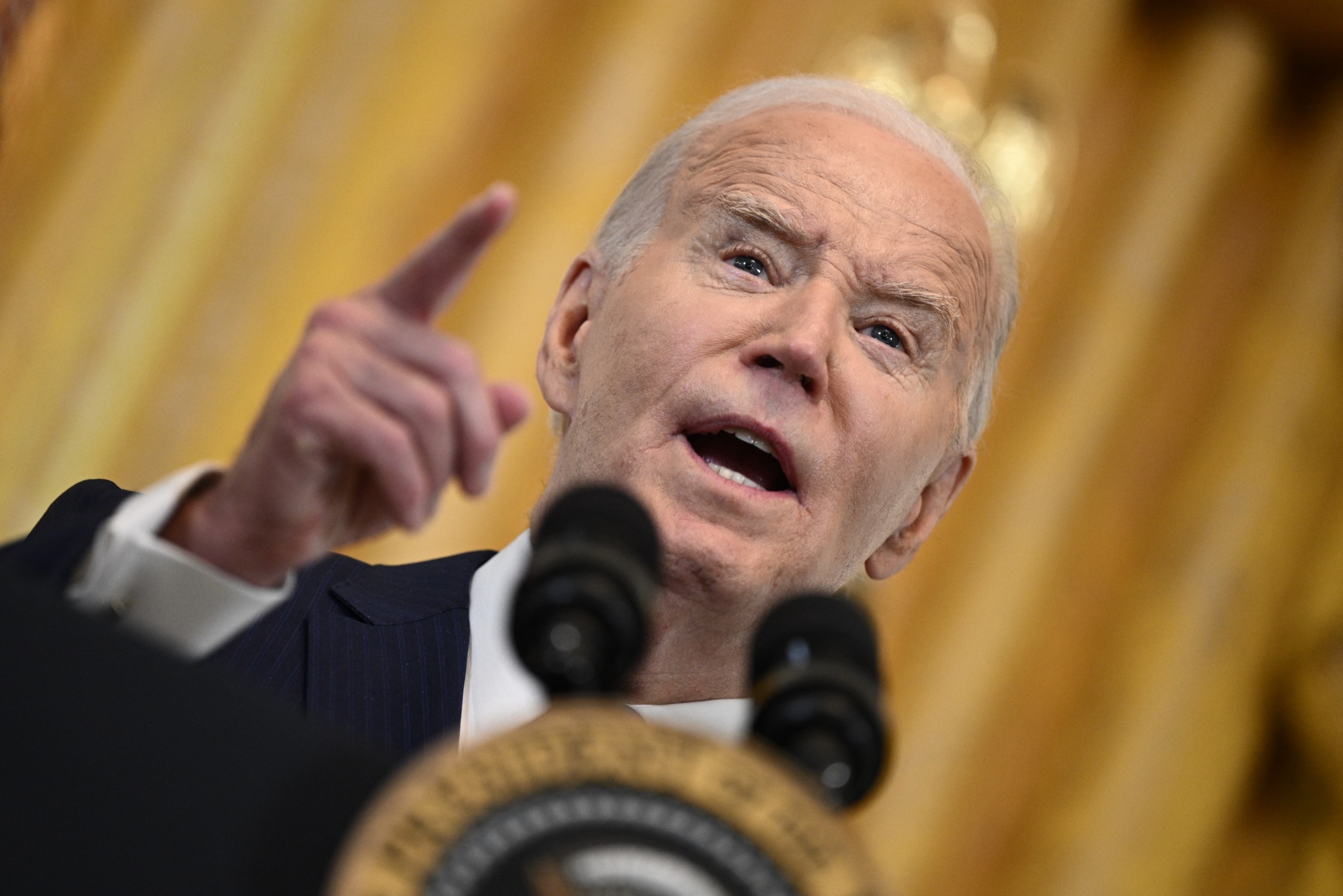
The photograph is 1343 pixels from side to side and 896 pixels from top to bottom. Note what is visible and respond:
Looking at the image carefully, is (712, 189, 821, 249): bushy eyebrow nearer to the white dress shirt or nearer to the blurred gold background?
the white dress shirt

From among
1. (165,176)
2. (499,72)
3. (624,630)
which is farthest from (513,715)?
(499,72)

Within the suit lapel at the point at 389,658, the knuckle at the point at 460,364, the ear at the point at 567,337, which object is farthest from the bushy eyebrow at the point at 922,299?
the knuckle at the point at 460,364

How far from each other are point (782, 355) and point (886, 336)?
9.4 inches

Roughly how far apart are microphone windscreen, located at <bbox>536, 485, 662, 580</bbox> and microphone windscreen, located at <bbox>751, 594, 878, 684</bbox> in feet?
0.24

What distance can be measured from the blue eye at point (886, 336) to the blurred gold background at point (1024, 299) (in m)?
1.53

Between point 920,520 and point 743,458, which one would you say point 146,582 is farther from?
point 920,520

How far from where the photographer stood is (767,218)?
1.40 metres

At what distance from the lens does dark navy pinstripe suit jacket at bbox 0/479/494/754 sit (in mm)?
1136

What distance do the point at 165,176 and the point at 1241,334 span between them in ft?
10.5

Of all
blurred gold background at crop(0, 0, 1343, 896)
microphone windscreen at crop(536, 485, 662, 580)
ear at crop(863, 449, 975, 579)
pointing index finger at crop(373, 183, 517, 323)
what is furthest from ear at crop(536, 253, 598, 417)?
blurred gold background at crop(0, 0, 1343, 896)

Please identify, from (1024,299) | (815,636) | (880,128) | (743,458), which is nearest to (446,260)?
(815,636)

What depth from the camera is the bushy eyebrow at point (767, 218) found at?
138cm

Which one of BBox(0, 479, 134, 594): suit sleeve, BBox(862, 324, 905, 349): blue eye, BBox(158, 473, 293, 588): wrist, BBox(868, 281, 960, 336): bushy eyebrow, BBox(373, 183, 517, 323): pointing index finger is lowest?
BBox(0, 479, 134, 594): suit sleeve

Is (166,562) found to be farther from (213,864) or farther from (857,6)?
(857,6)
